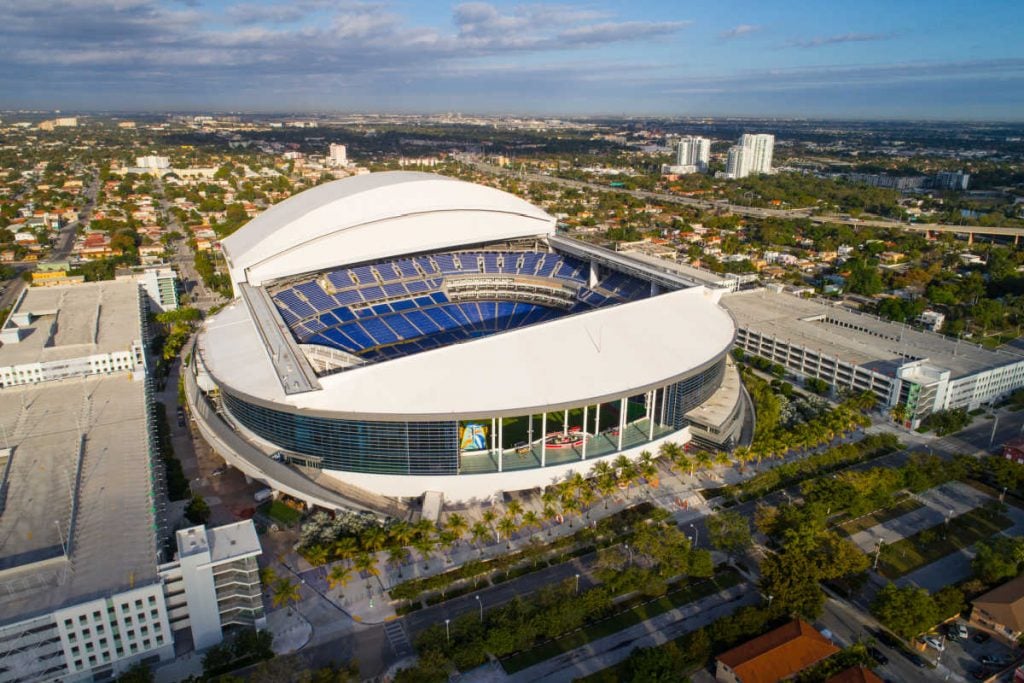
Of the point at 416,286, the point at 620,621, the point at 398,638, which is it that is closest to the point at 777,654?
the point at 620,621

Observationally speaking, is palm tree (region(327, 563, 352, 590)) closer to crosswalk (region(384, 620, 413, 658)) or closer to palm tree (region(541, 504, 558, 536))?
crosswalk (region(384, 620, 413, 658))

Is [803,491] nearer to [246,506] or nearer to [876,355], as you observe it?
[876,355]

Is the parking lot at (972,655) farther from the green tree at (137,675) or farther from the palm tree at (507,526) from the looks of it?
the green tree at (137,675)

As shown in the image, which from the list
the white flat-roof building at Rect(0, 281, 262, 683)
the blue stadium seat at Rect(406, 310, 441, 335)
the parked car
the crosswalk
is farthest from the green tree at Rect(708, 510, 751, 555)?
the blue stadium seat at Rect(406, 310, 441, 335)

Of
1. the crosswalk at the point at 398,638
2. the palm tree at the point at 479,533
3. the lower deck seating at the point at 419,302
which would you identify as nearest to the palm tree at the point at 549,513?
the palm tree at the point at 479,533

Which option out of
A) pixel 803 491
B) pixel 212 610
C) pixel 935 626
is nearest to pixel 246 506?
pixel 212 610

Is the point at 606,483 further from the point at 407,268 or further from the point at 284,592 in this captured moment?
the point at 407,268
